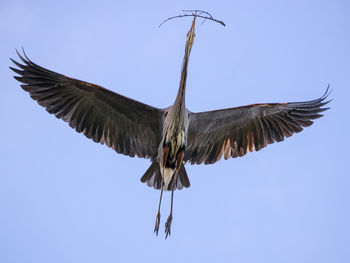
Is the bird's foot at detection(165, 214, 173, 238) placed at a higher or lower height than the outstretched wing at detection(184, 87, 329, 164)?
lower

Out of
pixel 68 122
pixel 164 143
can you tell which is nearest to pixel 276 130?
pixel 164 143

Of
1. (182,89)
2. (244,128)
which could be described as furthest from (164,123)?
(244,128)

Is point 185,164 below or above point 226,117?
below

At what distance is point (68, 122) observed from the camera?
12594 mm

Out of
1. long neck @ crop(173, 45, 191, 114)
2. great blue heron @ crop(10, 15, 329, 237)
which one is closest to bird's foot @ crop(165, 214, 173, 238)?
great blue heron @ crop(10, 15, 329, 237)

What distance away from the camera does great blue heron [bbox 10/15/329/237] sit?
12406mm

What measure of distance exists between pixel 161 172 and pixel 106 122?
5.73 feet

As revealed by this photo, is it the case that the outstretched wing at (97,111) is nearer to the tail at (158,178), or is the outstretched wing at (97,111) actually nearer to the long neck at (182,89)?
the tail at (158,178)

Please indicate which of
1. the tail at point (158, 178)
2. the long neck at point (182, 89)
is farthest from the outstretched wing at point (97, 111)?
the long neck at point (182, 89)

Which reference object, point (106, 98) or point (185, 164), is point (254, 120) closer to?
point (185, 164)

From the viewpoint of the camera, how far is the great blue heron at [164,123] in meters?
12.4

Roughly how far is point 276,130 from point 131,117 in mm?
3459

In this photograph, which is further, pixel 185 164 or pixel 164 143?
pixel 185 164

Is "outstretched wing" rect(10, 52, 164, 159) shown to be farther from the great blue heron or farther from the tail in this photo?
the tail
